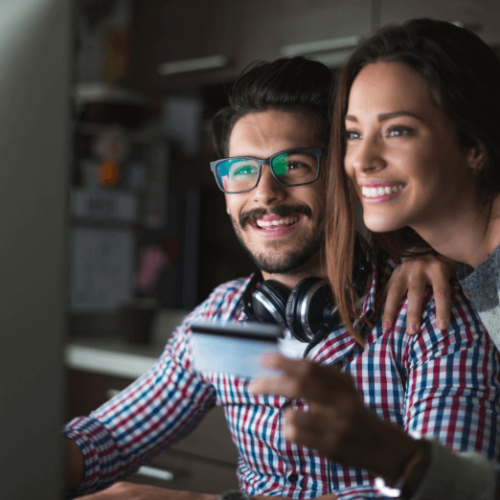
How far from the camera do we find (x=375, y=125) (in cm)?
66

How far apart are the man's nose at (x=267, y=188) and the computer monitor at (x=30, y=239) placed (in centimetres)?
49

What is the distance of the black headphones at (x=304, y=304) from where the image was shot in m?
0.82

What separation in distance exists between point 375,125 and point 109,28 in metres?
1.67

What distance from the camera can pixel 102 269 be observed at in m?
2.17

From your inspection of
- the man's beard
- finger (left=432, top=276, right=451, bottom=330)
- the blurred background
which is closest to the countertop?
the blurred background

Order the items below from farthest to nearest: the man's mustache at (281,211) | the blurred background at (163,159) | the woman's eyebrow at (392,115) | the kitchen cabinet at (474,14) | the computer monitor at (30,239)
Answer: the blurred background at (163,159)
the kitchen cabinet at (474,14)
the man's mustache at (281,211)
the woman's eyebrow at (392,115)
the computer monitor at (30,239)

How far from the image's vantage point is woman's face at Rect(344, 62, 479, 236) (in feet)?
2.17

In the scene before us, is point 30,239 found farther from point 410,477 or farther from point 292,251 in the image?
point 292,251

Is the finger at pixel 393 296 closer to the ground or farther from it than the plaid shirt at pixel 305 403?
farther from it

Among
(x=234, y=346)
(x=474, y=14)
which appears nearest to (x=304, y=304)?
(x=234, y=346)

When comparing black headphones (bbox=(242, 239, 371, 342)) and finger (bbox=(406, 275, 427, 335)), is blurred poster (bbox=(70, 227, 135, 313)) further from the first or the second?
finger (bbox=(406, 275, 427, 335))

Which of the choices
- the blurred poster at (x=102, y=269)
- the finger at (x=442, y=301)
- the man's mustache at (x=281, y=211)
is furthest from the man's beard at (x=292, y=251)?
the blurred poster at (x=102, y=269)

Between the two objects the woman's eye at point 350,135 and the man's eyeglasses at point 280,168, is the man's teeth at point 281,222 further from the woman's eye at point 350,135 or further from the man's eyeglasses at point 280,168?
the woman's eye at point 350,135

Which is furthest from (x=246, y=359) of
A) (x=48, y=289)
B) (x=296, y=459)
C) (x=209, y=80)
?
(x=209, y=80)
